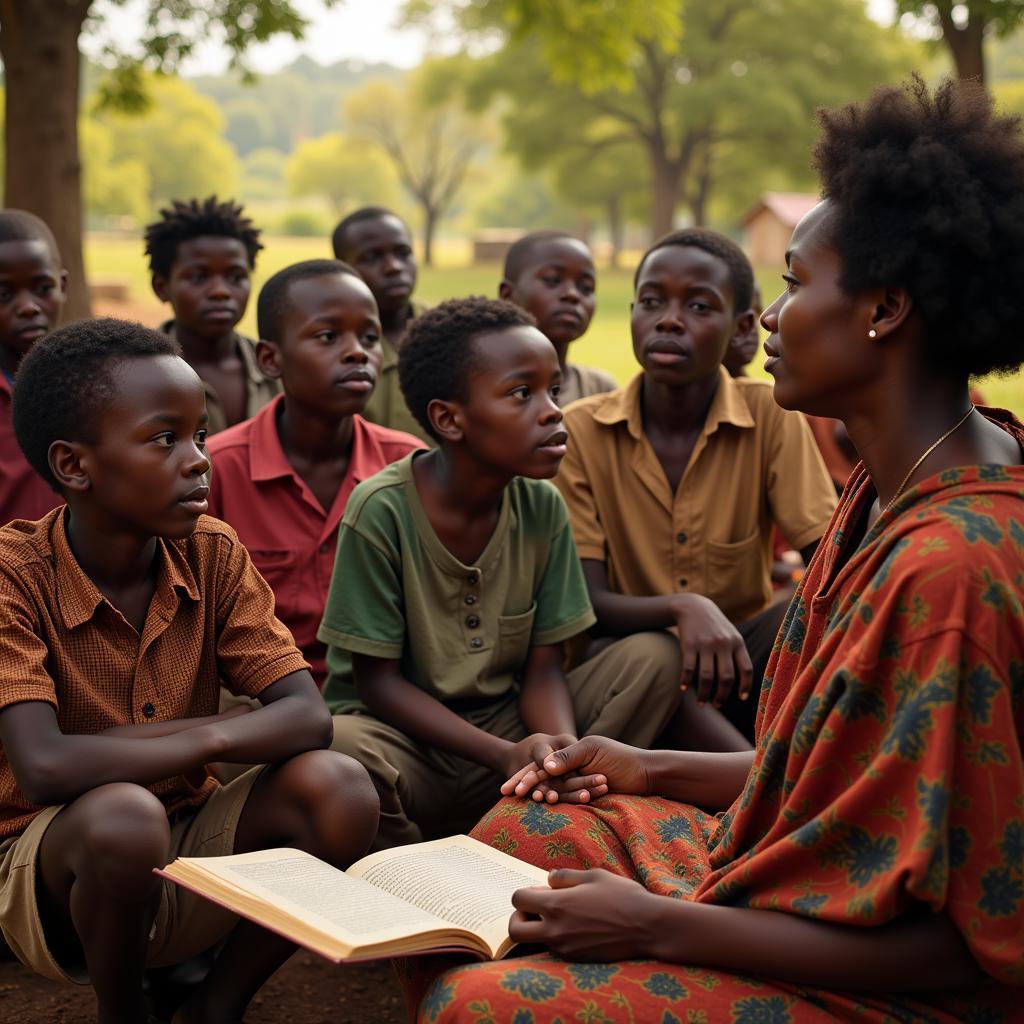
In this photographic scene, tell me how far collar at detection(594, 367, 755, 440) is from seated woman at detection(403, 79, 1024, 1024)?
1700 mm

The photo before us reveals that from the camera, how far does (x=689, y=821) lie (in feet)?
8.26

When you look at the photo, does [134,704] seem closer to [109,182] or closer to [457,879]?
[457,879]

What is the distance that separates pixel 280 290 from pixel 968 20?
8.66 metres

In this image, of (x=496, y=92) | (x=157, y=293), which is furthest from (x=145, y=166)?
(x=157, y=293)

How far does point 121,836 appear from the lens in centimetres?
230

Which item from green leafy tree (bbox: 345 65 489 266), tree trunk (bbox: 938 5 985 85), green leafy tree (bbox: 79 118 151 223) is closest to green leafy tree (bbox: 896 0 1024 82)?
tree trunk (bbox: 938 5 985 85)

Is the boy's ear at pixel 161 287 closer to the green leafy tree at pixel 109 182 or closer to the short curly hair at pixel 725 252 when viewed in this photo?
the short curly hair at pixel 725 252

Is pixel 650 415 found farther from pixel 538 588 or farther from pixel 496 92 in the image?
pixel 496 92

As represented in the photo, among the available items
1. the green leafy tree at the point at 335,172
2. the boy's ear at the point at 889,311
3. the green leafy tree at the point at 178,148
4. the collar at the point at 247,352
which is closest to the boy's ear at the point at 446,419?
the boy's ear at the point at 889,311

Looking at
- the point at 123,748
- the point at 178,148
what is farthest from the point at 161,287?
the point at 178,148

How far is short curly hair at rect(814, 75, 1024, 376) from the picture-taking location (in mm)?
1805

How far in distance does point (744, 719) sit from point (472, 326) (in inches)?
51.1

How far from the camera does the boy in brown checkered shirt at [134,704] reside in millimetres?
2379

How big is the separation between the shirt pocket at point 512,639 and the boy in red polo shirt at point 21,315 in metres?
1.47
